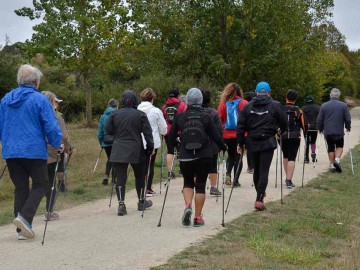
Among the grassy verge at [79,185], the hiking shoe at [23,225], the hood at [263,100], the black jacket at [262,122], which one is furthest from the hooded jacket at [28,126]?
the hood at [263,100]

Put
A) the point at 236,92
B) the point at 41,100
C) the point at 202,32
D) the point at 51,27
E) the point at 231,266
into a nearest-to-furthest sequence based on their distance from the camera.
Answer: the point at 231,266 → the point at 41,100 → the point at 236,92 → the point at 51,27 → the point at 202,32

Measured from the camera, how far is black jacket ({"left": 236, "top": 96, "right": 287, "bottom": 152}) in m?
9.59

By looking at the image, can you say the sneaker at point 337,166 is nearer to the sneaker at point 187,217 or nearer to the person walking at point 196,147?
the person walking at point 196,147

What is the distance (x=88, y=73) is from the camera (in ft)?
98.3

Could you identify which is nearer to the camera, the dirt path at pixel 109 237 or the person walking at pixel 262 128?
the dirt path at pixel 109 237

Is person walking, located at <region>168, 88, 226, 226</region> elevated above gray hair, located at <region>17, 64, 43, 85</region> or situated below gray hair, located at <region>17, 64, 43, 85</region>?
below

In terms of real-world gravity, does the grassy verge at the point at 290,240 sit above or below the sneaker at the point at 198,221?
below

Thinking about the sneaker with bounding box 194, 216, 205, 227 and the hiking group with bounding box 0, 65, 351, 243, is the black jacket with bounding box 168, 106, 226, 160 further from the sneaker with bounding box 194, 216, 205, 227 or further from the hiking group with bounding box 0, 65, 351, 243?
the sneaker with bounding box 194, 216, 205, 227

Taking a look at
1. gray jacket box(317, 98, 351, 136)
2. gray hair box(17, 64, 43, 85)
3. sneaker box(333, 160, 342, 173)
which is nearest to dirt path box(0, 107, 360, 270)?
gray hair box(17, 64, 43, 85)

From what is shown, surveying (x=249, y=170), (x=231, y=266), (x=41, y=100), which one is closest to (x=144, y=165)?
(x=41, y=100)

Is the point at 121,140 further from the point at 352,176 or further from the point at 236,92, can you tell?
the point at 352,176

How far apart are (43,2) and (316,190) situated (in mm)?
20202

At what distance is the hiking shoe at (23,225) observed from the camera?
734 cm

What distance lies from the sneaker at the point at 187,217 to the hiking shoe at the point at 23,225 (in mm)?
2103
